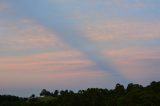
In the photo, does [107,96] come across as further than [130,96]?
Yes

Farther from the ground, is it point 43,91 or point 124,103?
point 43,91

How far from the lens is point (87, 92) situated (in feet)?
303

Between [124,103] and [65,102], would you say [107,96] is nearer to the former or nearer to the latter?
[65,102]

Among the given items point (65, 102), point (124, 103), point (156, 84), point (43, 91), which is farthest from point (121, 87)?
point (43, 91)

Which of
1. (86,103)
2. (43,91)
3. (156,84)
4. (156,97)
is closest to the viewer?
(156,97)

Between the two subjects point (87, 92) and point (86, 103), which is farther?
point (87, 92)

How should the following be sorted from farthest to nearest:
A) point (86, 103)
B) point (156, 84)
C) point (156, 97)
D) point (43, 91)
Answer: point (43, 91)
point (156, 84)
point (86, 103)
point (156, 97)

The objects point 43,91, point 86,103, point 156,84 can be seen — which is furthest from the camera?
point 43,91

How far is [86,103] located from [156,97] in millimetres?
18040

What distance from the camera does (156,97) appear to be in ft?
235

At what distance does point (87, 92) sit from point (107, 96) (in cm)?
663

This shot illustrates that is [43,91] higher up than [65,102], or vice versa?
[43,91]

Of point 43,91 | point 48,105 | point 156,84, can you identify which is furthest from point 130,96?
point 43,91

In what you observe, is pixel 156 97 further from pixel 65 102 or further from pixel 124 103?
pixel 65 102
